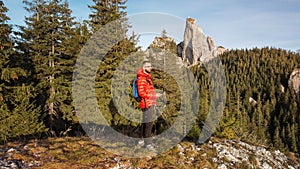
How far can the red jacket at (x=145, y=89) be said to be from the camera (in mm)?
6395

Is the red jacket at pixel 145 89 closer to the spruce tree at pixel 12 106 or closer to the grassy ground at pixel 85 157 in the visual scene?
the grassy ground at pixel 85 157

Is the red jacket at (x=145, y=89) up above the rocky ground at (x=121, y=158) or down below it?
above

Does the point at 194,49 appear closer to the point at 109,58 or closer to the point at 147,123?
the point at 109,58

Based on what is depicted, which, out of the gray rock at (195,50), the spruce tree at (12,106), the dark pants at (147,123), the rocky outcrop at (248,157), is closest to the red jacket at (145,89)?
the dark pants at (147,123)

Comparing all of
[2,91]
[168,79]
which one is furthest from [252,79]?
[2,91]

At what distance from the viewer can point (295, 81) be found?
11244 centimetres

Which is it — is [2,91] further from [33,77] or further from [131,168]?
[131,168]

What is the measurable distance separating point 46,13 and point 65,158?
16192 mm

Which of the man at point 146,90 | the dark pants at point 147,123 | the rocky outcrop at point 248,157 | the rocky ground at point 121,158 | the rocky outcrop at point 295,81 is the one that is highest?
the rocky outcrop at point 295,81

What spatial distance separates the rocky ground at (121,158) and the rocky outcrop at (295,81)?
118840mm

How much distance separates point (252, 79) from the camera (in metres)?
127

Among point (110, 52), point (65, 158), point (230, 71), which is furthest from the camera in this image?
point (230, 71)

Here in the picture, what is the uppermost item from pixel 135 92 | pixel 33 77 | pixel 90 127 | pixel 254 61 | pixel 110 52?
pixel 254 61

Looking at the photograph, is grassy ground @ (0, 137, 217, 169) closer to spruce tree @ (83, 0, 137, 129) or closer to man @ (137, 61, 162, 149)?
man @ (137, 61, 162, 149)
